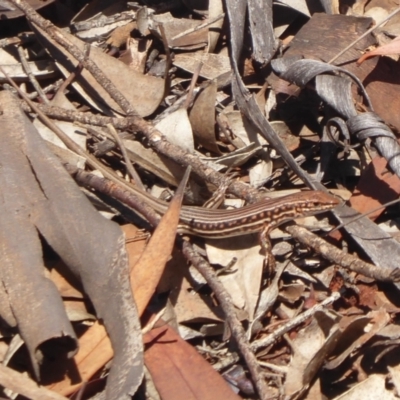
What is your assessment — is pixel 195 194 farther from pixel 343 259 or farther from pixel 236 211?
pixel 343 259

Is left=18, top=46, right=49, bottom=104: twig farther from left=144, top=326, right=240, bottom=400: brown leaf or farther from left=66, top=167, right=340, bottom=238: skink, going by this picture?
left=144, top=326, right=240, bottom=400: brown leaf

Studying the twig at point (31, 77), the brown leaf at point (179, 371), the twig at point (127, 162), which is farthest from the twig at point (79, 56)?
the brown leaf at point (179, 371)

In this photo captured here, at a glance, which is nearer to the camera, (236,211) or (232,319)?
(232,319)

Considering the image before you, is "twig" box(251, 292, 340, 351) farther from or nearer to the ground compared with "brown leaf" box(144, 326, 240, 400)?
nearer to the ground

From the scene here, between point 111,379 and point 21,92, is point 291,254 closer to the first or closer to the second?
point 111,379

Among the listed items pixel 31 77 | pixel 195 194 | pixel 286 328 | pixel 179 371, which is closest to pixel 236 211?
pixel 195 194

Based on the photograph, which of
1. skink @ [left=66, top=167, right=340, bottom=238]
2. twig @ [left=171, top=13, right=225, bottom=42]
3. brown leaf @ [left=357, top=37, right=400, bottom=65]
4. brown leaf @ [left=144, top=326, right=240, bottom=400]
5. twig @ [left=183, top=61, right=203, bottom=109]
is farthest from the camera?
twig @ [left=171, top=13, right=225, bottom=42]

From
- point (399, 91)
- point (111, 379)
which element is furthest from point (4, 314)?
point (399, 91)

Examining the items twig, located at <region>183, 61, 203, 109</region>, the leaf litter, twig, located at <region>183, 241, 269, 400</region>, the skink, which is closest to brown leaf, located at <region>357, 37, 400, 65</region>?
the leaf litter
